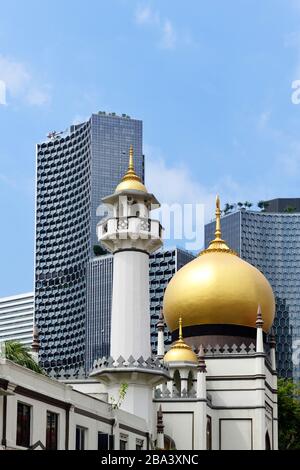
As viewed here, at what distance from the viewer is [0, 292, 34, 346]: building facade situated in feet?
484

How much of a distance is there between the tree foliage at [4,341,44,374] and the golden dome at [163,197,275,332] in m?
11.4

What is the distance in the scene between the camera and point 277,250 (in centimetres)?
12744

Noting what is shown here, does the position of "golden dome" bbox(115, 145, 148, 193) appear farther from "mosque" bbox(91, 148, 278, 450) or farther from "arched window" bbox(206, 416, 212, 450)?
"arched window" bbox(206, 416, 212, 450)

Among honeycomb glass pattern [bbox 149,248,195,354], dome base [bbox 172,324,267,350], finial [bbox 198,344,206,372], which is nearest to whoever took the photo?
finial [bbox 198,344,206,372]

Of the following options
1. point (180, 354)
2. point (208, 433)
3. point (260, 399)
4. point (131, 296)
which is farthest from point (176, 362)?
point (131, 296)

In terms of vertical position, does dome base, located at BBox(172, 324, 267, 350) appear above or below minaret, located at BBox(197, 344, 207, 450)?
above

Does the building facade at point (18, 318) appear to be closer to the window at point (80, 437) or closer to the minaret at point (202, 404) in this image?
the minaret at point (202, 404)

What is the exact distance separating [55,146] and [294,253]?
30820 millimetres

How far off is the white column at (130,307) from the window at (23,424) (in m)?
11.7

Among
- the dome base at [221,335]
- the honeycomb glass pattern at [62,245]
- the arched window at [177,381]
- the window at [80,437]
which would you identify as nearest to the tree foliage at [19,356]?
the window at [80,437]

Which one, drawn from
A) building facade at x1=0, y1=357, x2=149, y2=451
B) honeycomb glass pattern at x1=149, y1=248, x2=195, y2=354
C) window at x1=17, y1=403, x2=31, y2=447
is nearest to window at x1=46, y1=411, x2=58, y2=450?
building facade at x1=0, y1=357, x2=149, y2=451

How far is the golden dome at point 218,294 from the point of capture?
154 feet

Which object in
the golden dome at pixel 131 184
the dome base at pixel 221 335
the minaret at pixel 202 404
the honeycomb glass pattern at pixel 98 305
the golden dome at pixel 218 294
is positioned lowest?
the minaret at pixel 202 404

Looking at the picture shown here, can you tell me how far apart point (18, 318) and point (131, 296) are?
111 metres
